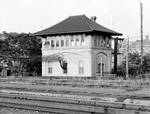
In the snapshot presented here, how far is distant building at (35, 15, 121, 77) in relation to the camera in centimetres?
4875

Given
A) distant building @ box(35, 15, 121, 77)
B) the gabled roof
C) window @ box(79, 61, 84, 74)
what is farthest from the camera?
window @ box(79, 61, 84, 74)

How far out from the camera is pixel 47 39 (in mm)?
52969

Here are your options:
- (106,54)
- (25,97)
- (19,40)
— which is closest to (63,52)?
(106,54)

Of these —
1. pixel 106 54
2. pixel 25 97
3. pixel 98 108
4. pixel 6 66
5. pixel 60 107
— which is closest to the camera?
A: pixel 98 108

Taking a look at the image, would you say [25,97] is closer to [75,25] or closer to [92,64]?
[92,64]

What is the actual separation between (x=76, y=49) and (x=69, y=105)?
131 feet

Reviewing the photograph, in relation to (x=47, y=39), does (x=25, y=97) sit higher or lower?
lower

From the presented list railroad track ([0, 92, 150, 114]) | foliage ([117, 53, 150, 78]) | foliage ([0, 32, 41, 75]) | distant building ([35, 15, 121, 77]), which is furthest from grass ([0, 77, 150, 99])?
foliage ([0, 32, 41, 75])

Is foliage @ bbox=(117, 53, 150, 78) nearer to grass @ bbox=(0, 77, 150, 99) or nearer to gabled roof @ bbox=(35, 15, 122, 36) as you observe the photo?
gabled roof @ bbox=(35, 15, 122, 36)

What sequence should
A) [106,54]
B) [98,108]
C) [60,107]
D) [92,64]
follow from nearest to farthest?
[98,108], [60,107], [92,64], [106,54]

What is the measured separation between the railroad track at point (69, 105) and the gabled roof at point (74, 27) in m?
→ 36.4

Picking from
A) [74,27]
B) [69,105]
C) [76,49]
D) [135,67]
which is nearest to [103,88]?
[69,105]

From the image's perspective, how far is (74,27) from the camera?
50.6 meters

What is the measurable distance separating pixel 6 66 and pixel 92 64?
17548 mm
